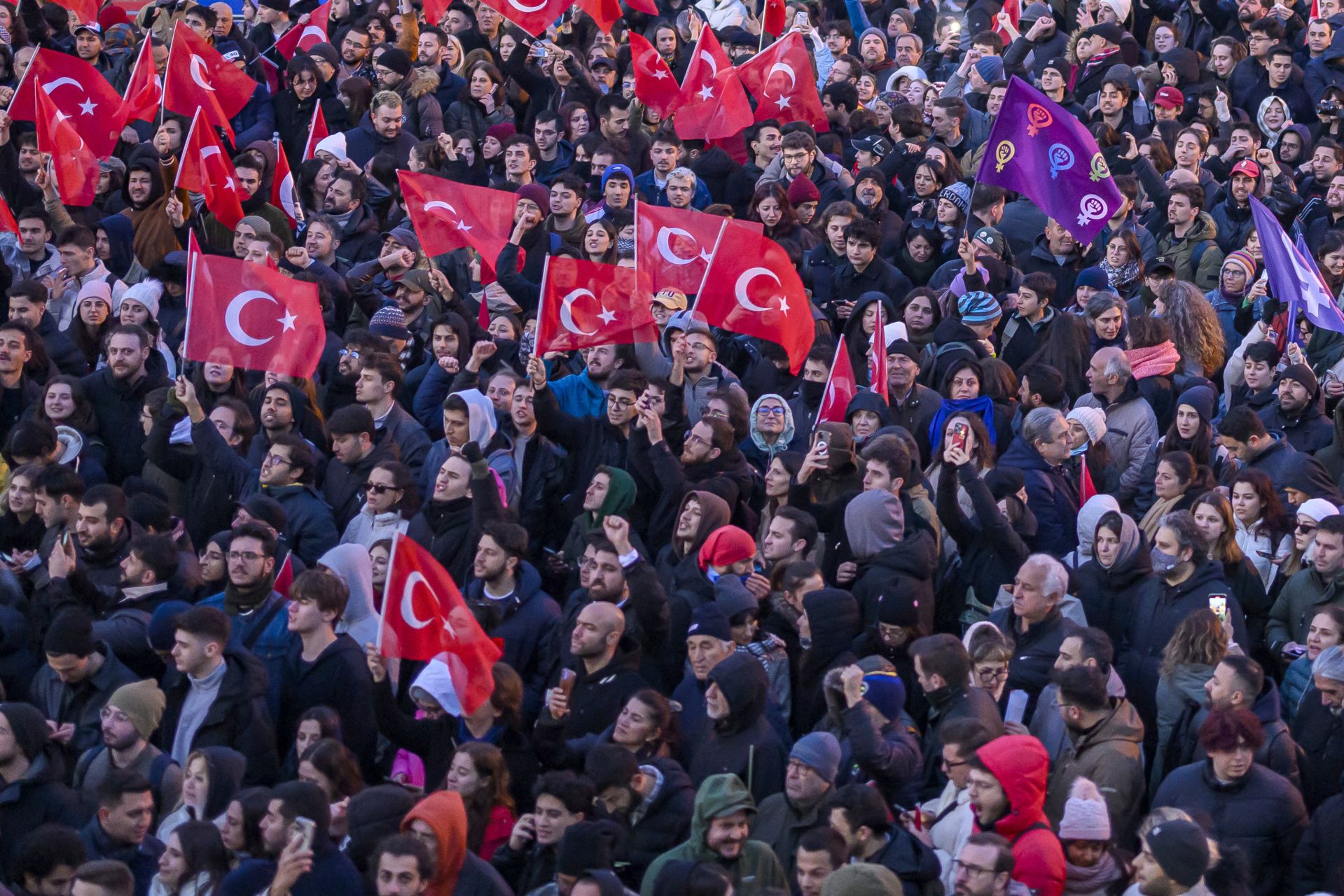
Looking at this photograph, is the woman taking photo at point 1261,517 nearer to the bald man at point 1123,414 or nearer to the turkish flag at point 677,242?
the bald man at point 1123,414

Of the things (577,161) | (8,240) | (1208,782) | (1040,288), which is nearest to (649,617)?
(1208,782)

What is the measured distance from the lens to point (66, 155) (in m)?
11.9

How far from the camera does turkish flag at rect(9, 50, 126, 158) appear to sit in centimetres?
1216

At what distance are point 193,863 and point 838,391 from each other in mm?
4444

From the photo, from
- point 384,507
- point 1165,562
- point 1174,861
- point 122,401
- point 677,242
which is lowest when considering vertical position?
point 122,401

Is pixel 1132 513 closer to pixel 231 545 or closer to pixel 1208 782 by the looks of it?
pixel 1208 782

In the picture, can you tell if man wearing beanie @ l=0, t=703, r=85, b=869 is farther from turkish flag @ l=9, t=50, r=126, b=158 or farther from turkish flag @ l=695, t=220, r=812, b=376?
turkish flag @ l=9, t=50, r=126, b=158

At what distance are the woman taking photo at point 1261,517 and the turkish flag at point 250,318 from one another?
4493mm

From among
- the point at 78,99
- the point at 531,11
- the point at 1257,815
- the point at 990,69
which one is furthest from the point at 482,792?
the point at 990,69

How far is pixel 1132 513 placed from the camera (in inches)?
376

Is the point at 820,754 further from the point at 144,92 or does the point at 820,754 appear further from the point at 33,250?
the point at 144,92

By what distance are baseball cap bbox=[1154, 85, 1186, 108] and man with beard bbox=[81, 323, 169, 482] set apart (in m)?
7.71

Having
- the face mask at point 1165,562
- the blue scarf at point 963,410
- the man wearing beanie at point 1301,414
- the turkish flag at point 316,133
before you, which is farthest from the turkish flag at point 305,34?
the face mask at point 1165,562

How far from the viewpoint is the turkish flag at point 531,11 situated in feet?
44.2
